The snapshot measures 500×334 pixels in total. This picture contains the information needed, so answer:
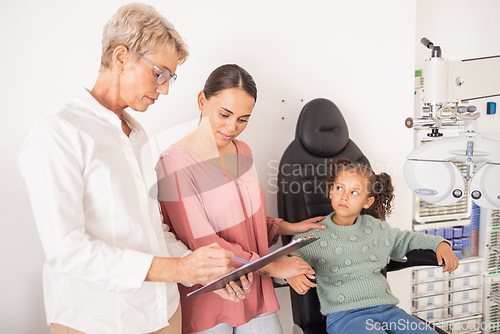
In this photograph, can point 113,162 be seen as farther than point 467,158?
No

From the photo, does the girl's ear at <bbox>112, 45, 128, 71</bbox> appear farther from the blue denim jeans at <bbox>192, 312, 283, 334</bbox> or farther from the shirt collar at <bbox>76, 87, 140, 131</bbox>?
the blue denim jeans at <bbox>192, 312, 283, 334</bbox>

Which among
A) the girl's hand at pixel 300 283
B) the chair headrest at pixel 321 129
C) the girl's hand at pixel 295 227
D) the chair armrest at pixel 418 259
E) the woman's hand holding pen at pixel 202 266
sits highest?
the chair headrest at pixel 321 129

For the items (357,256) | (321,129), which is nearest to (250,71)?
(321,129)

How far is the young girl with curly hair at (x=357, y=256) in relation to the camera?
1.58m

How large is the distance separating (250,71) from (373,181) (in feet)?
2.63

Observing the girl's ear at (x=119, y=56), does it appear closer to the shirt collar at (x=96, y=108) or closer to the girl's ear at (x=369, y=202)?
the shirt collar at (x=96, y=108)

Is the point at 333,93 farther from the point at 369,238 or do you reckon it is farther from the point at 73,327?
the point at 73,327

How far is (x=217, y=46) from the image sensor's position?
73.0 inches

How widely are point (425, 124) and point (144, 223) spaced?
3.33 ft

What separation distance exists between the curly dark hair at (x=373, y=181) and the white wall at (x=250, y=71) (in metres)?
0.36

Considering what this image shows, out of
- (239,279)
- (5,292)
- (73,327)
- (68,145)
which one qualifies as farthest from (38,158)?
(5,292)

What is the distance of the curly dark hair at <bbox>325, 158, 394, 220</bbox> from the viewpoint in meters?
1.79

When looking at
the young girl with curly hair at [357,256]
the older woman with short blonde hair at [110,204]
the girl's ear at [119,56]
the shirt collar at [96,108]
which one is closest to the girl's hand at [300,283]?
the young girl with curly hair at [357,256]

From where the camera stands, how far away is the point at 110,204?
100 centimetres
